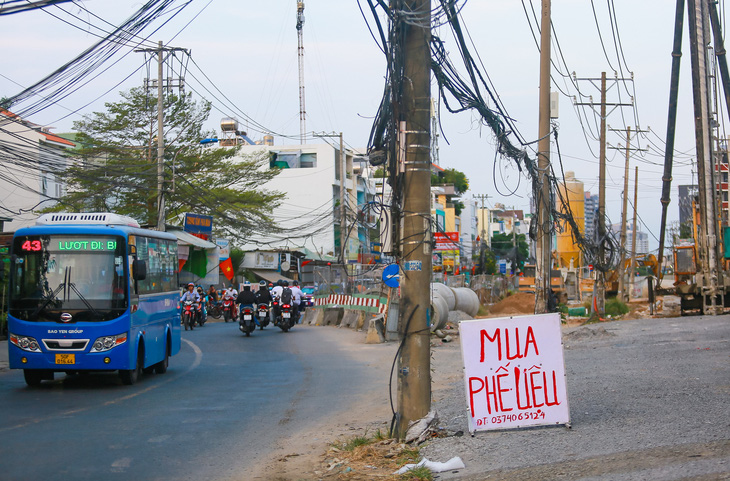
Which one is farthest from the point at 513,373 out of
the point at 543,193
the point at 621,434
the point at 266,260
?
the point at 266,260

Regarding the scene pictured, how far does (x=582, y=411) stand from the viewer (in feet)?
28.7

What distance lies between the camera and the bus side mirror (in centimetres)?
1354

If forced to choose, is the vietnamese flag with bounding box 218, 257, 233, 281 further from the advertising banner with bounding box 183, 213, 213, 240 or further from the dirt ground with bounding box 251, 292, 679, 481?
the dirt ground with bounding box 251, 292, 679, 481

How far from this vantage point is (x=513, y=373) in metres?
7.92

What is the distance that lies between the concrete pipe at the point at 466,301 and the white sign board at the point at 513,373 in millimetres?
22352

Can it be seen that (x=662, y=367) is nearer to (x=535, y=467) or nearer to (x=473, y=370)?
(x=473, y=370)

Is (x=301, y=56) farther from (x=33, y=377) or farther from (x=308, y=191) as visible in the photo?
(x=33, y=377)

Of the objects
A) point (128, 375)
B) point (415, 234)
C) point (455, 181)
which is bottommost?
point (128, 375)

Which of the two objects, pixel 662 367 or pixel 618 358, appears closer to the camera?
pixel 662 367

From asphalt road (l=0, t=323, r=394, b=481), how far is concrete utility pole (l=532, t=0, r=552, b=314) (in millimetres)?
4058

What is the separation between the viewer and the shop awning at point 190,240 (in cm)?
3727

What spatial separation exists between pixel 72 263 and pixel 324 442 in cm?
675

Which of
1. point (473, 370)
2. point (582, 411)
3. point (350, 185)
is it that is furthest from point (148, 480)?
point (350, 185)

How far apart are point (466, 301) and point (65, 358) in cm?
2064
